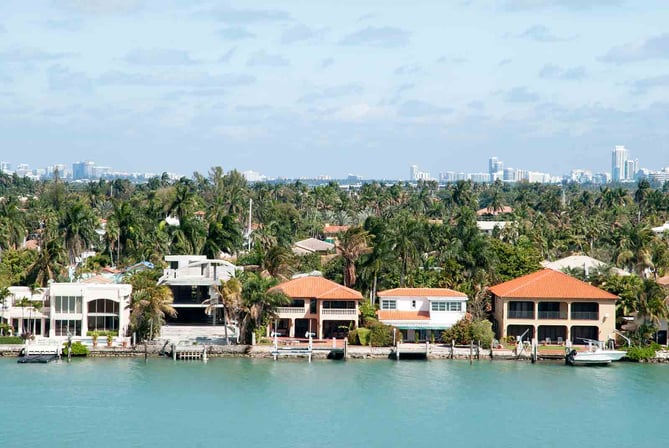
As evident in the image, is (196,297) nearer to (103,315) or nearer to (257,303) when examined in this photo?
(103,315)

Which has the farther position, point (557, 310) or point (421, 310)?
point (421, 310)

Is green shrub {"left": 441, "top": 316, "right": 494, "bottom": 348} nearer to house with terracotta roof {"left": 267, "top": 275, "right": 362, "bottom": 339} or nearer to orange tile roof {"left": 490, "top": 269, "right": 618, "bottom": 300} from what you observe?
orange tile roof {"left": 490, "top": 269, "right": 618, "bottom": 300}

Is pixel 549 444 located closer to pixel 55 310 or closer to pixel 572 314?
pixel 572 314

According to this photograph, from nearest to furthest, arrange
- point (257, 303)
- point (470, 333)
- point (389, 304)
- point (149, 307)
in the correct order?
point (257, 303)
point (149, 307)
point (470, 333)
point (389, 304)

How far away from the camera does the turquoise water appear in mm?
43844

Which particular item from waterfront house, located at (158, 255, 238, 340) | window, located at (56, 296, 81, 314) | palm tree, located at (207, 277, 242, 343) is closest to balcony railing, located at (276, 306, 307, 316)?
palm tree, located at (207, 277, 242, 343)

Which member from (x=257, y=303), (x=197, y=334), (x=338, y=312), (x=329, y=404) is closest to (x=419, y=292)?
(x=338, y=312)

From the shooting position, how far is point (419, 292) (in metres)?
64.0

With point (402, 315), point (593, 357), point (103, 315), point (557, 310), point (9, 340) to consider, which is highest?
point (557, 310)

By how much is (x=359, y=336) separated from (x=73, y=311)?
18.4 m

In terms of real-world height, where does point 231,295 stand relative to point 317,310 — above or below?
above

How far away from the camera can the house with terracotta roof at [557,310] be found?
6197cm

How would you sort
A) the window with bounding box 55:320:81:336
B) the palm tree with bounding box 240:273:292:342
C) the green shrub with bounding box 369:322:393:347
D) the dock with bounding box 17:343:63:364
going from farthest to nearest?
the window with bounding box 55:320:81:336
the green shrub with bounding box 369:322:393:347
the palm tree with bounding box 240:273:292:342
the dock with bounding box 17:343:63:364

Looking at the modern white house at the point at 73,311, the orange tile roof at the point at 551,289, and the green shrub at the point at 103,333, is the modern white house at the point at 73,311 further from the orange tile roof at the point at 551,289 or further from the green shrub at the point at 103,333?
the orange tile roof at the point at 551,289
